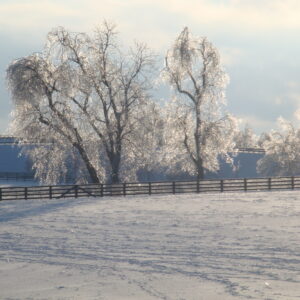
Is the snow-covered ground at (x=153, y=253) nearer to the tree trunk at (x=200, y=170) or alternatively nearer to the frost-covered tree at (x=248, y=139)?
the tree trunk at (x=200, y=170)

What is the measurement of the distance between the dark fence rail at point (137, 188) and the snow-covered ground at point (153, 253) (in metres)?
6.35

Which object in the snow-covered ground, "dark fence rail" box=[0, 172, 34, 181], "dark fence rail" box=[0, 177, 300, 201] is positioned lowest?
the snow-covered ground

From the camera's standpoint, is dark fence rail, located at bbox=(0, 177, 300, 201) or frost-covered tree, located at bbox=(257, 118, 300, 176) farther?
frost-covered tree, located at bbox=(257, 118, 300, 176)

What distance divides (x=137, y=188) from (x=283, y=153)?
3191 cm

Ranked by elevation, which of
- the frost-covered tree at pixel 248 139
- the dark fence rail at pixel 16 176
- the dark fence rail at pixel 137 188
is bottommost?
the dark fence rail at pixel 137 188

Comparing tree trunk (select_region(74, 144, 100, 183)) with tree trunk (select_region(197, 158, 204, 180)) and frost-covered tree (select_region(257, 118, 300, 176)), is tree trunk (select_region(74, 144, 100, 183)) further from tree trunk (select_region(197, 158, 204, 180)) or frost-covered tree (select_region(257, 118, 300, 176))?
frost-covered tree (select_region(257, 118, 300, 176))

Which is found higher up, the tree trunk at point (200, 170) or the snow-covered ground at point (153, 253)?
the tree trunk at point (200, 170)

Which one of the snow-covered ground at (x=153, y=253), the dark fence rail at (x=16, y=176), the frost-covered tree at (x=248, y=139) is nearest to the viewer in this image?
the snow-covered ground at (x=153, y=253)

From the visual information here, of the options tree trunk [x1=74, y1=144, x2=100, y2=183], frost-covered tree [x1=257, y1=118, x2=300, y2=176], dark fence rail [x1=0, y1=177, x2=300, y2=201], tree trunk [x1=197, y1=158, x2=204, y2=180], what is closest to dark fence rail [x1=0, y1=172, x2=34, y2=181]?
frost-covered tree [x1=257, y1=118, x2=300, y2=176]

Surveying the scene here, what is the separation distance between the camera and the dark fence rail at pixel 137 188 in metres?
35.5

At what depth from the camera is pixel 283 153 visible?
65562mm

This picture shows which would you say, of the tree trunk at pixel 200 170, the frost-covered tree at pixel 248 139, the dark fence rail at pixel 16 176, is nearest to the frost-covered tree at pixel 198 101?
the tree trunk at pixel 200 170

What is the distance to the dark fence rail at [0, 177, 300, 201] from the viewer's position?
1399 inches

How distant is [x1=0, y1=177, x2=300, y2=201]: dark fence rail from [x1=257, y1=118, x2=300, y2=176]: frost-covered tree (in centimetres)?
2236
